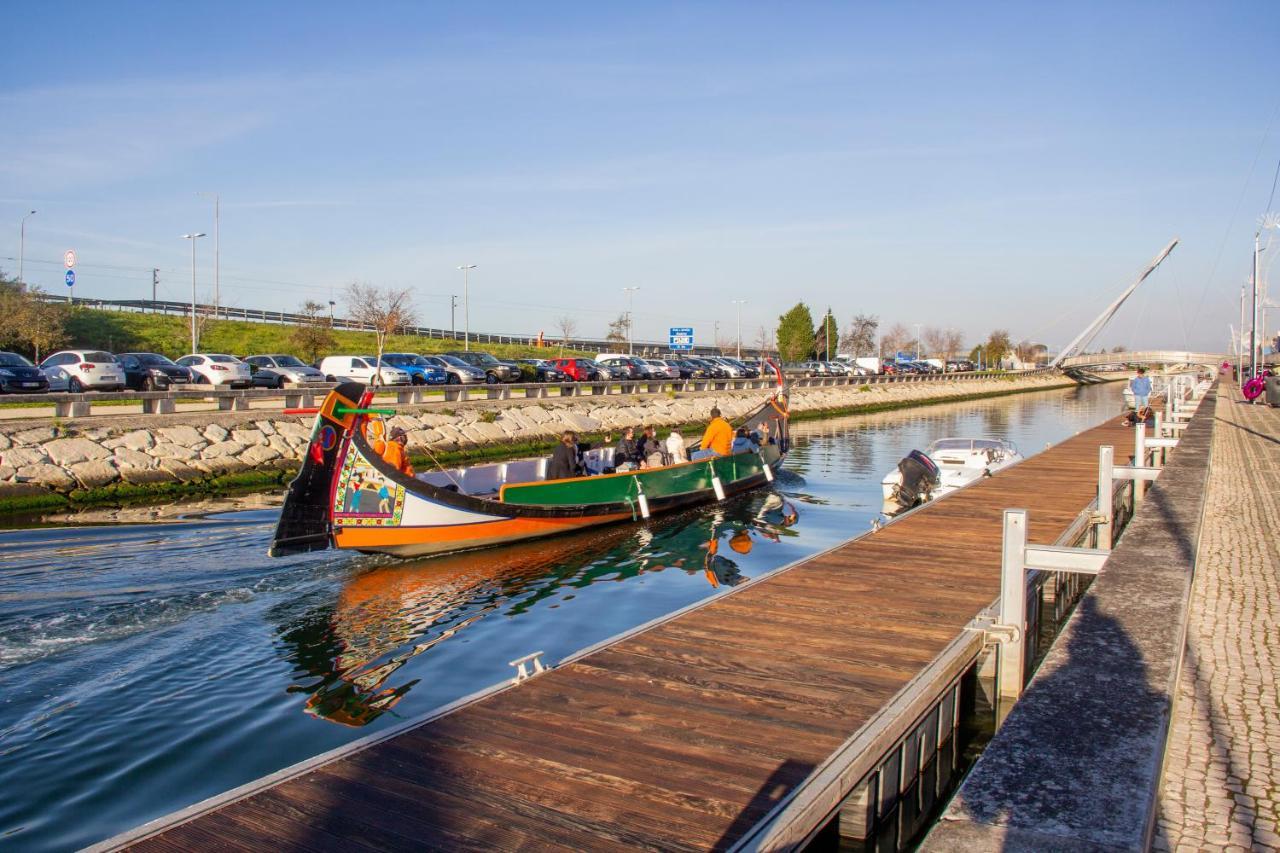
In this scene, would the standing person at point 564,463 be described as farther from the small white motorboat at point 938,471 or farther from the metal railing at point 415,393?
the metal railing at point 415,393

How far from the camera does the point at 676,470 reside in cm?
2288

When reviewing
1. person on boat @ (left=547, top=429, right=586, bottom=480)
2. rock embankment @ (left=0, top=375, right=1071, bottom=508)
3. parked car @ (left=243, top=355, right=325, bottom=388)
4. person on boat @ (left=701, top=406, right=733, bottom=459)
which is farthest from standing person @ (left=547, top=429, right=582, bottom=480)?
parked car @ (left=243, top=355, right=325, bottom=388)

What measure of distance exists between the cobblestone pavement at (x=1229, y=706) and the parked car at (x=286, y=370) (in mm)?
38204

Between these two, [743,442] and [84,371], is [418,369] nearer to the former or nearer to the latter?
[84,371]

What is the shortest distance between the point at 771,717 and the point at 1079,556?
306cm

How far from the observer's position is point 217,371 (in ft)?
137

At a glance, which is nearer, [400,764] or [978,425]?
[400,764]

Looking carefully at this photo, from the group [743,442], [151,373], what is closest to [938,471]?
[743,442]

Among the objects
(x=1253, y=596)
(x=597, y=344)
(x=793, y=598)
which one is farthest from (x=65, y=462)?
(x=597, y=344)

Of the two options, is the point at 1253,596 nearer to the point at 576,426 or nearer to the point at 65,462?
the point at 65,462

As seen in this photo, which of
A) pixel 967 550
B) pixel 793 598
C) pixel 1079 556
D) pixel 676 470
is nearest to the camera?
Answer: pixel 1079 556

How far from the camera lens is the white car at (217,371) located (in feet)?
137

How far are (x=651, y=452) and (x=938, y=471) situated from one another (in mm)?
6680

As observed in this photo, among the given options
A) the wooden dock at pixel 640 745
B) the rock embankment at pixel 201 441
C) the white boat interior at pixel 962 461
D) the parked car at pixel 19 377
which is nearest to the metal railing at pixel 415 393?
the rock embankment at pixel 201 441
